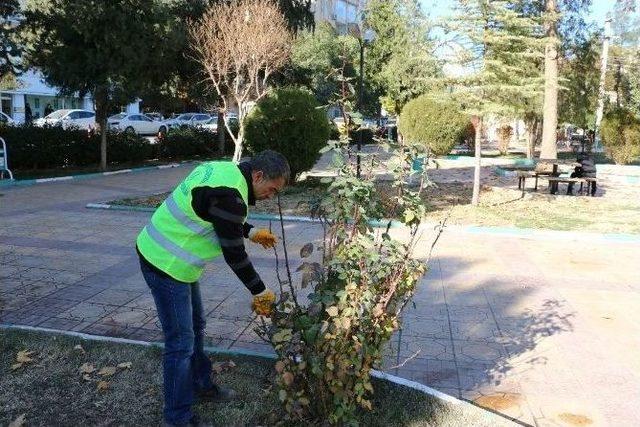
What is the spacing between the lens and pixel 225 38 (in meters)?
14.8

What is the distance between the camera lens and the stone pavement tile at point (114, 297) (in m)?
5.12

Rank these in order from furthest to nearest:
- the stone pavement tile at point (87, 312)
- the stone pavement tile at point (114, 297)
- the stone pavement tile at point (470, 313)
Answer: the stone pavement tile at point (114, 297) < the stone pavement tile at point (470, 313) < the stone pavement tile at point (87, 312)

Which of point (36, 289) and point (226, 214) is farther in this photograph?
point (36, 289)

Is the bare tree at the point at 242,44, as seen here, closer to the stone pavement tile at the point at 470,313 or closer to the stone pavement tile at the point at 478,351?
the stone pavement tile at the point at 470,313

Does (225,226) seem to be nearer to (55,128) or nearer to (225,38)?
(225,38)

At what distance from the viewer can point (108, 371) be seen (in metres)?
3.66

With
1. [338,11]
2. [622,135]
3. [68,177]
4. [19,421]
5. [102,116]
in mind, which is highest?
[338,11]

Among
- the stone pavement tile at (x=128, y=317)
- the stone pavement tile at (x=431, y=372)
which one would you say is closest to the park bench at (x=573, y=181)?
the stone pavement tile at (x=431, y=372)

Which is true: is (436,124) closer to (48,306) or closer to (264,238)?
(48,306)

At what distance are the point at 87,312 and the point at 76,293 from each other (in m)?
0.60

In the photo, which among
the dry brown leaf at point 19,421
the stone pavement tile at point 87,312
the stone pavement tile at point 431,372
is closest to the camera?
the dry brown leaf at point 19,421

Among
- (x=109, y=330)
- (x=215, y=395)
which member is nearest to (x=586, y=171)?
(x=109, y=330)

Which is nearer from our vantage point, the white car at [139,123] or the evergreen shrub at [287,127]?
the evergreen shrub at [287,127]

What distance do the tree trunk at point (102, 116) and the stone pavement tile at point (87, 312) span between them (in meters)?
12.1
